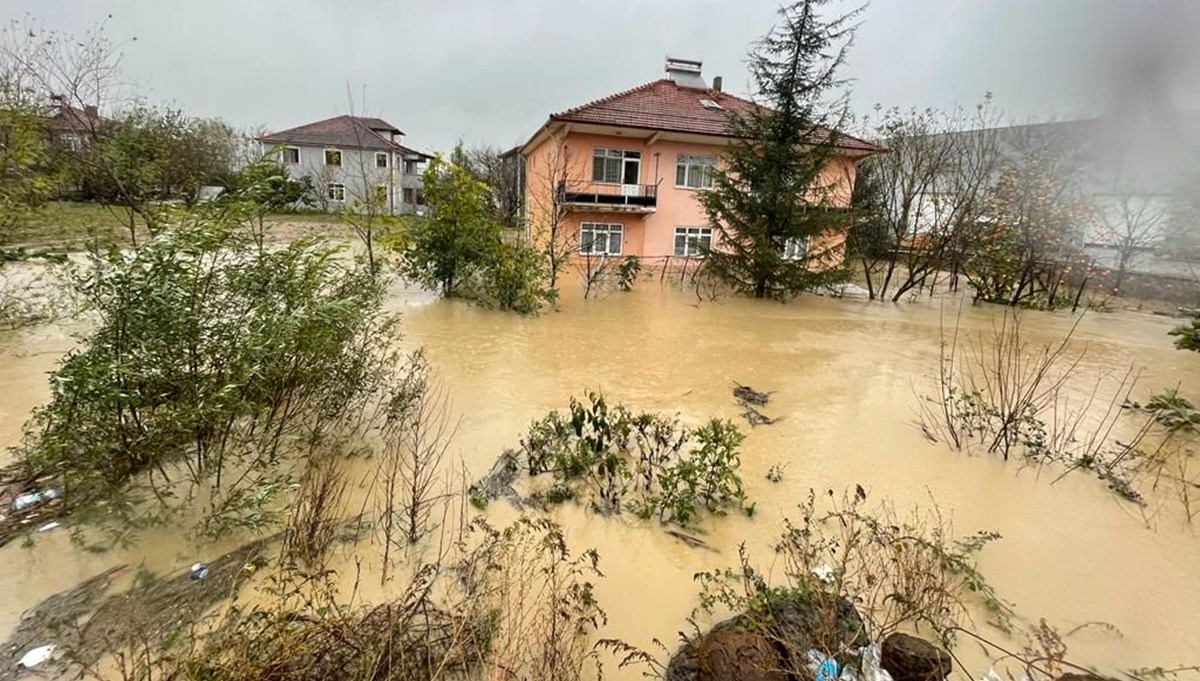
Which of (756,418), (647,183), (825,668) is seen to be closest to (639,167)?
(647,183)

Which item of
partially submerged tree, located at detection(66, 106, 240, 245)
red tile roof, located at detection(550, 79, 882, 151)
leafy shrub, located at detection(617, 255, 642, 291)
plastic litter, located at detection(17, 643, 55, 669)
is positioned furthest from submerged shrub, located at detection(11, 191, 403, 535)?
red tile roof, located at detection(550, 79, 882, 151)

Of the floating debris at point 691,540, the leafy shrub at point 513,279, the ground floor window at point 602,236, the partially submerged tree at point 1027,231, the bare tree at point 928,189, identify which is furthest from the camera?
the ground floor window at point 602,236

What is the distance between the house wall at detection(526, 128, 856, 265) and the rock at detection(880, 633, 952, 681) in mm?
16188

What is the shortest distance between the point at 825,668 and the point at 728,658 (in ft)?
1.59

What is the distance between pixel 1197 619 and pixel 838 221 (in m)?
11.3

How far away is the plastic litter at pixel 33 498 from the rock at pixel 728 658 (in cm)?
462

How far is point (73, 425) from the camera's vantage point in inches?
132

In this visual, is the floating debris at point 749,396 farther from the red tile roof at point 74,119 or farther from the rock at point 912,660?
the red tile roof at point 74,119

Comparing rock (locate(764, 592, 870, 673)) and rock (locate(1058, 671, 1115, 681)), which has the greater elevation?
rock (locate(764, 592, 870, 673))

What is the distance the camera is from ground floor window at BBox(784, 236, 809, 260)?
13906mm

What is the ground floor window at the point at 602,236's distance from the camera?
61.4 ft

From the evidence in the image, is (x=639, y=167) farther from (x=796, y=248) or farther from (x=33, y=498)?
(x=33, y=498)

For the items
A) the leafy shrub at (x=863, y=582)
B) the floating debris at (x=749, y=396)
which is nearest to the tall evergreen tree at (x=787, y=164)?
the floating debris at (x=749, y=396)

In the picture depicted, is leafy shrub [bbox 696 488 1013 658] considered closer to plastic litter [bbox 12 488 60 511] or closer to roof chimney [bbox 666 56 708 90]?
plastic litter [bbox 12 488 60 511]
